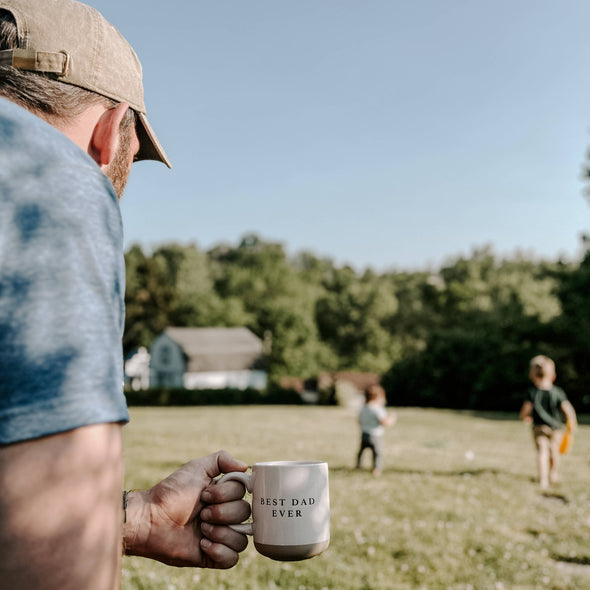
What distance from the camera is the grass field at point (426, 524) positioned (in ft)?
17.3

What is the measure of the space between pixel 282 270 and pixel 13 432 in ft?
287

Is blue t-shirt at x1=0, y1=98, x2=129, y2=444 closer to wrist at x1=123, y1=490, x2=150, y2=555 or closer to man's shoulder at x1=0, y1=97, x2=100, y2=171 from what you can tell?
man's shoulder at x1=0, y1=97, x2=100, y2=171

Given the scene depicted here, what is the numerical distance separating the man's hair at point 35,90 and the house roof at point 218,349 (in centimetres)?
6672

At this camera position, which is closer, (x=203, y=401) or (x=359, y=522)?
(x=359, y=522)

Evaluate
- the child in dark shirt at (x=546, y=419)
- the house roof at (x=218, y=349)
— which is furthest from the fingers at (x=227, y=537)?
the house roof at (x=218, y=349)

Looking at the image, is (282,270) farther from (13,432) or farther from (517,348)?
(13,432)

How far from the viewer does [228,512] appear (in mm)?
1826

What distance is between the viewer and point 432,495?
30.6ft

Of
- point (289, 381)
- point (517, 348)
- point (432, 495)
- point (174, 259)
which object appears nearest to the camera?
point (432, 495)

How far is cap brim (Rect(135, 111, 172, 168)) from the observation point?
5.30ft

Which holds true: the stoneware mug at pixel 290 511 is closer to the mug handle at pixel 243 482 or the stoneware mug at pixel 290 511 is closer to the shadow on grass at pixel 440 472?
the mug handle at pixel 243 482

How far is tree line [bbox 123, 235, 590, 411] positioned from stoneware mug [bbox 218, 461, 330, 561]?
38.2 meters

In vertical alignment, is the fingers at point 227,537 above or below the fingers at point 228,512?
below

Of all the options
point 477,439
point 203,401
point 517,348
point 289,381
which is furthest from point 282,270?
point 477,439
